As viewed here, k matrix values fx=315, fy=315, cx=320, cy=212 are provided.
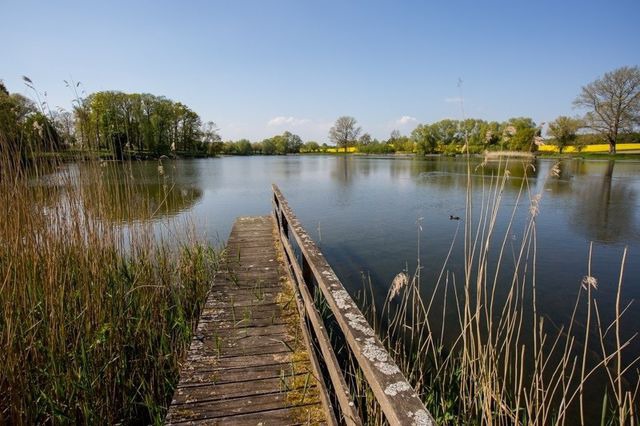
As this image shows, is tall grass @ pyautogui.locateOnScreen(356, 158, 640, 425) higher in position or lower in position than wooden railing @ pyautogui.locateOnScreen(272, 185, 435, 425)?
lower

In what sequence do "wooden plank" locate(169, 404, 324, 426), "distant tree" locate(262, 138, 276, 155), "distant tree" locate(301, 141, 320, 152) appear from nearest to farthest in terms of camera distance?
"wooden plank" locate(169, 404, 324, 426), "distant tree" locate(262, 138, 276, 155), "distant tree" locate(301, 141, 320, 152)

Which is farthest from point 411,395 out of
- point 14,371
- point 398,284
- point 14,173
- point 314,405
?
point 14,173

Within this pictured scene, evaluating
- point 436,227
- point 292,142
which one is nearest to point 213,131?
point 436,227

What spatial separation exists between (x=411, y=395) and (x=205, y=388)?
1.92 m

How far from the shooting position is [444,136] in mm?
81250

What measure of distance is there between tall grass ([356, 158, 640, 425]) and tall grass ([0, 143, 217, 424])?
2041 mm

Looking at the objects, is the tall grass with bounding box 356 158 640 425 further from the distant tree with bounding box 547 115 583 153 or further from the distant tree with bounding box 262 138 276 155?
the distant tree with bounding box 262 138 276 155

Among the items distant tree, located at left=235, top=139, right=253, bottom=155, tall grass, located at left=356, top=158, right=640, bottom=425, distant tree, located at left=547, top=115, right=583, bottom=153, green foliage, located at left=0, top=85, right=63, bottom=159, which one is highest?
distant tree, located at left=235, top=139, right=253, bottom=155

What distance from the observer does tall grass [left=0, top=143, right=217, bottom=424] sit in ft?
7.03

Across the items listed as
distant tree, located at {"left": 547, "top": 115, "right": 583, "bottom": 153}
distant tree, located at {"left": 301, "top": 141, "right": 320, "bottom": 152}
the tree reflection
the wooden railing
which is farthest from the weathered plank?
distant tree, located at {"left": 301, "top": 141, "right": 320, "bottom": 152}

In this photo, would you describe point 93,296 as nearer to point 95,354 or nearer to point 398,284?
point 95,354

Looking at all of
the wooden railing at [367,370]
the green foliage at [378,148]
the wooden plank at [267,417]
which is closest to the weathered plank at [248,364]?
the wooden plank at [267,417]

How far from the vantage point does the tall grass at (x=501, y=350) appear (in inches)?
92.7

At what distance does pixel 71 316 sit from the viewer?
266 cm
